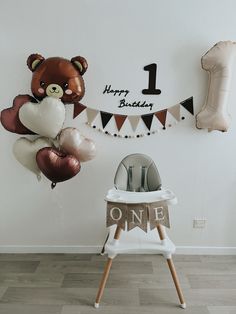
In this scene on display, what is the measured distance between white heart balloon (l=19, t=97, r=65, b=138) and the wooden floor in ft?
3.66

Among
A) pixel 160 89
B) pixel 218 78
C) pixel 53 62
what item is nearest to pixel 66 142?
pixel 53 62

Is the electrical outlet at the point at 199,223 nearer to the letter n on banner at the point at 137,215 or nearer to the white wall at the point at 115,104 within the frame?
the white wall at the point at 115,104

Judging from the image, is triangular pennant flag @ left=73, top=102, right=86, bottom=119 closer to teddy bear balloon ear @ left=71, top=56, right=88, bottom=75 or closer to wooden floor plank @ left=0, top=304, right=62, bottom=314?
teddy bear balloon ear @ left=71, top=56, right=88, bottom=75

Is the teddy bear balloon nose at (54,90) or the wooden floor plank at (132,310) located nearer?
the wooden floor plank at (132,310)

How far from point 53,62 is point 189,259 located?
1.92m

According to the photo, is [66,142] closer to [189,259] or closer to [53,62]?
[53,62]

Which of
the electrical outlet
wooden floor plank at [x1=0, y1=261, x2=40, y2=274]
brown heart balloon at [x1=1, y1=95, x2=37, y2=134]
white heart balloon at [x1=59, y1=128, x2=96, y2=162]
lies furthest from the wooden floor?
brown heart balloon at [x1=1, y1=95, x2=37, y2=134]

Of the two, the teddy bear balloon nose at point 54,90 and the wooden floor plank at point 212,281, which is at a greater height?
the teddy bear balloon nose at point 54,90

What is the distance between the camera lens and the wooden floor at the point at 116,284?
1868mm

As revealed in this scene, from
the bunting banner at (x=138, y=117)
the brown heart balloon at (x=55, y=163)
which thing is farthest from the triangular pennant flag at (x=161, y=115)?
the brown heart balloon at (x=55, y=163)

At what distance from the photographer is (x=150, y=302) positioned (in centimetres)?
191

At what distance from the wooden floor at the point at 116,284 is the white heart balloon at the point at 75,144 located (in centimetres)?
91

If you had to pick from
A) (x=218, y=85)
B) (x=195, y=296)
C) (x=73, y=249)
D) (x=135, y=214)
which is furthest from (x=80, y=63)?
(x=195, y=296)

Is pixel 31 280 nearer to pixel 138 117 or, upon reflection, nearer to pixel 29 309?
pixel 29 309
